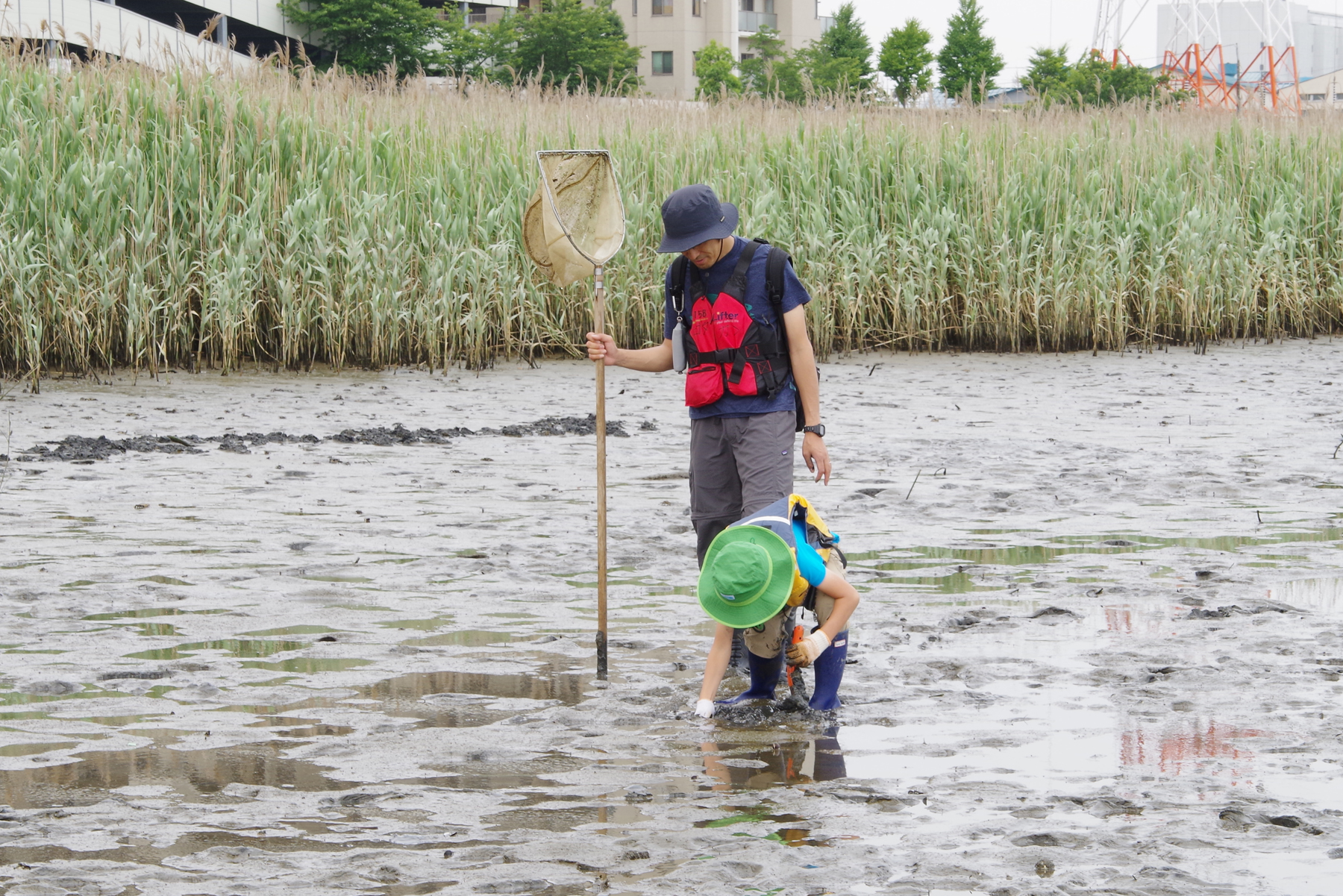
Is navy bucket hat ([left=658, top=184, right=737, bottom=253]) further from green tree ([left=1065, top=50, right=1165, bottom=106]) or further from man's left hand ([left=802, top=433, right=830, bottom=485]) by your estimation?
green tree ([left=1065, top=50, right=1165, bottom=106])

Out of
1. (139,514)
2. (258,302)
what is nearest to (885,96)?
(258,302)

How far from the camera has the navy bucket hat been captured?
465 cm

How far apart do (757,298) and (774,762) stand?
156cm

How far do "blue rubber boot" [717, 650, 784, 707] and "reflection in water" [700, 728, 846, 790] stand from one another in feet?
1.37

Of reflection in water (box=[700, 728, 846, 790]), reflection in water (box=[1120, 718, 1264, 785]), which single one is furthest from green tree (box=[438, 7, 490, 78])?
reflection in water (box=[1120, 718, 1264, 785])

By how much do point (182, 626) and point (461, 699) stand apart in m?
1.31

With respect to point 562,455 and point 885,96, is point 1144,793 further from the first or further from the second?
point 885,96

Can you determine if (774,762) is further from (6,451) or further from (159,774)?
(6,451)

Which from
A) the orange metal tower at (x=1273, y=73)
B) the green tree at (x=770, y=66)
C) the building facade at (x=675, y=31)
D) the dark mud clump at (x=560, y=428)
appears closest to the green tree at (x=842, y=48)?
the green tree at (x=770, y=66)

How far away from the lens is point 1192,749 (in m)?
3.98

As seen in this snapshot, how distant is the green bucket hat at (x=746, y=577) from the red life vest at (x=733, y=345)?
716mm

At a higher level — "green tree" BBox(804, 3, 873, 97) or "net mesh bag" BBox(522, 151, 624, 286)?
"green tree" BBox(804, 3, 873, 97)

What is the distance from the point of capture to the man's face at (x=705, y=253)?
475 centimetres

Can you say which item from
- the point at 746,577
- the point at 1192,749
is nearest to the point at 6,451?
the point at 746,577
